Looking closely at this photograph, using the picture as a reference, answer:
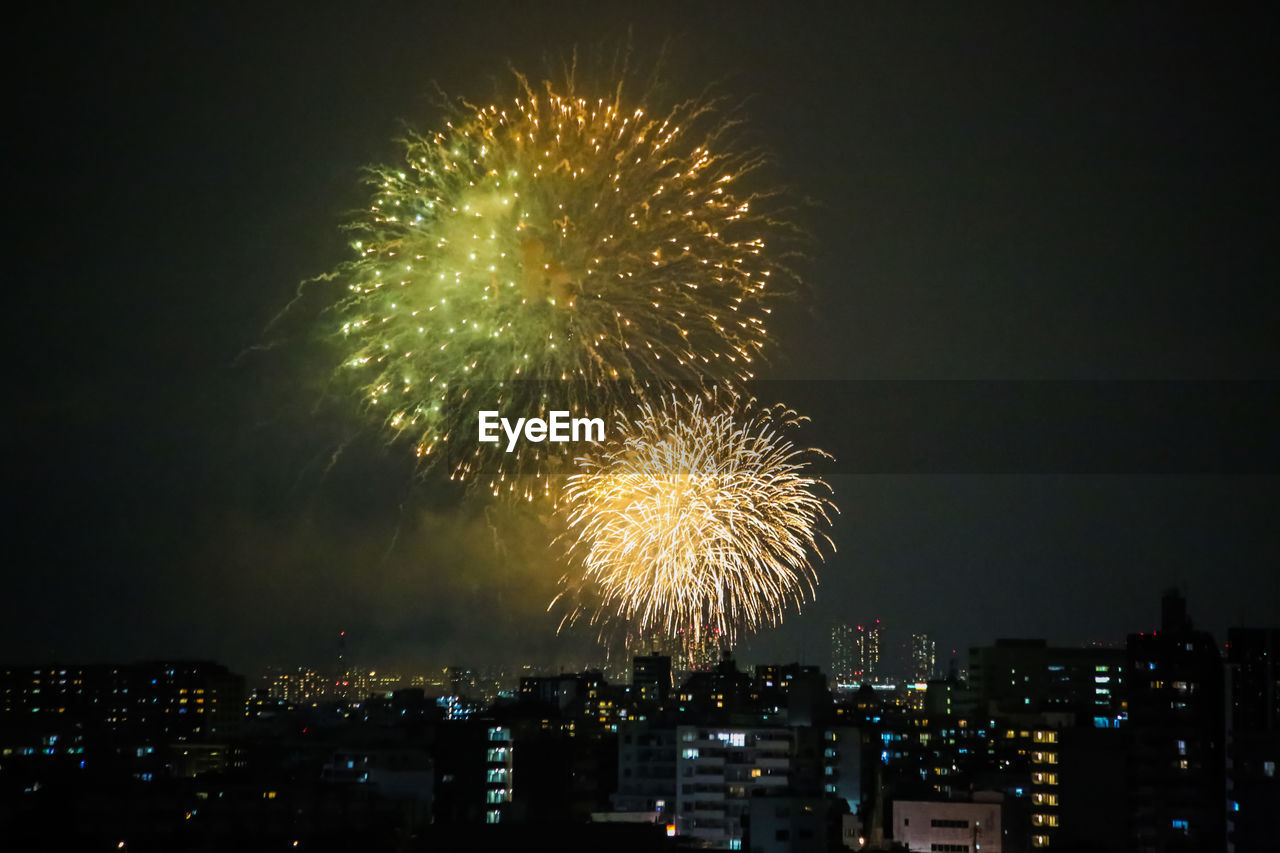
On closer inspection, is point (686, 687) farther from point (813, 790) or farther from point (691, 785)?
point (813, 790)

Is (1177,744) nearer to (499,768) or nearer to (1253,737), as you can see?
(1253,737)

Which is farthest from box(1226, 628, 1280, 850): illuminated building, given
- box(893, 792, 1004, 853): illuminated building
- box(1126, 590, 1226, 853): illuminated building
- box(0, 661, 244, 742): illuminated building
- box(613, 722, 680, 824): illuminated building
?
box(0, 661, 244, 742): illuminated building

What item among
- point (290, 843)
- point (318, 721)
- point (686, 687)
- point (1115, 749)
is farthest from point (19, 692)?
point (1115, 749)

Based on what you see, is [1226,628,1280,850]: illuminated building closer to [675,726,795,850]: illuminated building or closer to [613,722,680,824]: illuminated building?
[675,726,795,850]: illuminated building

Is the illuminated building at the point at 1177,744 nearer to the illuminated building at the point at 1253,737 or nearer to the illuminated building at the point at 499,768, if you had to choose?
the illuminated building at the point at 1253,737

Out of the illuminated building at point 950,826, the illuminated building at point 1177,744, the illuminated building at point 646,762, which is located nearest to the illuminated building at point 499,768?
the illuminated building at point 646,762

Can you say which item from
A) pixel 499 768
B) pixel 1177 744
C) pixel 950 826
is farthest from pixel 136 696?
pixel 1177 744

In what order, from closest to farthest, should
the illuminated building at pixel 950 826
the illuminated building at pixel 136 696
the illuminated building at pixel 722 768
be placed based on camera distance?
the illuminated building at pixel 950 826, the illuminated building at pixel 722 768, the illuminated building at pixel 136 696

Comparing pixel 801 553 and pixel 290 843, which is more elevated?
pixel 801 553

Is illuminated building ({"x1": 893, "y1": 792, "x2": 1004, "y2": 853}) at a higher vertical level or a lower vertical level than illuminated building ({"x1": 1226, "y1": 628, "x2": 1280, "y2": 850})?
lower

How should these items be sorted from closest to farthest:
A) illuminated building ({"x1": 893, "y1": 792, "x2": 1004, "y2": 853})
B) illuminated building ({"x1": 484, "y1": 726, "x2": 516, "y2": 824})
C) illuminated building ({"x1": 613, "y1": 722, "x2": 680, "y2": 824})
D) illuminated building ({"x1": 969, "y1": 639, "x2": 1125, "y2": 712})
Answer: illuminated building ({"x1": 893, "y1": 792, "x2": 1004, "y2": 853}) → illuminated building ({"x1": 484, "y1": 726, "x2": 516, "y2": 824}) → illuminated building ({"x1": 613, "y1": 722, "x2": 680, "y2": 824}) → illuminated building ({"x1": 969, "y1": 639, "x2": 1125, "y2": 712})

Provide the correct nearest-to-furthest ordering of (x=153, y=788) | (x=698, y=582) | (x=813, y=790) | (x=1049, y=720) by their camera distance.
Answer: (x=698, y=582) < (x=153, y=788) < (x=813, y=790) < (x=1049, y=720)
